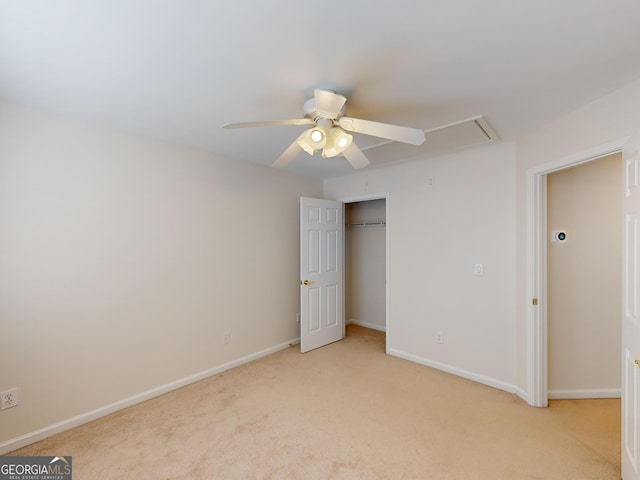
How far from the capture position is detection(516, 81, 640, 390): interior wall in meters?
1.69

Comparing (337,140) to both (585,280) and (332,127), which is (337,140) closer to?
(332,127)

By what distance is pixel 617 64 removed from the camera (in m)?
1.50

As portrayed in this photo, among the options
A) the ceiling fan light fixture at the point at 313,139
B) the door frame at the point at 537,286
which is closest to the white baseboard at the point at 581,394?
the door frame at the point at 537,286

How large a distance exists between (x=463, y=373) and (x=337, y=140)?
2674 mm

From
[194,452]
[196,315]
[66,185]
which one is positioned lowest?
[194,452]

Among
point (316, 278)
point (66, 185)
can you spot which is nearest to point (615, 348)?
point (316, 278)

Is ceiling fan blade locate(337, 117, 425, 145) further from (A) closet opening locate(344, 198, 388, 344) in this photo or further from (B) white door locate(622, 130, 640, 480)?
(A) closet opening locate(344, 198, 388, 344)

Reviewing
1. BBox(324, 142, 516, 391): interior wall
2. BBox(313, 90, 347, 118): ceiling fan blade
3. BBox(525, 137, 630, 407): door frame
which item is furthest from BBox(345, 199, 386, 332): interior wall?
BBox(313, 90, 347, 118): ceiling fan blade

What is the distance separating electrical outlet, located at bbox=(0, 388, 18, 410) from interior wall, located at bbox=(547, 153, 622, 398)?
4.10 m

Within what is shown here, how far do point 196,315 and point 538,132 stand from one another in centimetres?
347

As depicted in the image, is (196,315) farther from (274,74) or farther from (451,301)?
(451,301)

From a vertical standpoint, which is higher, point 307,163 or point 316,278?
point 307,163

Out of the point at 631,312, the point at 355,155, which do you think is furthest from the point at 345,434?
the point at 355,155

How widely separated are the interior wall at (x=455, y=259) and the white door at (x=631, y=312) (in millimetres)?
1027
